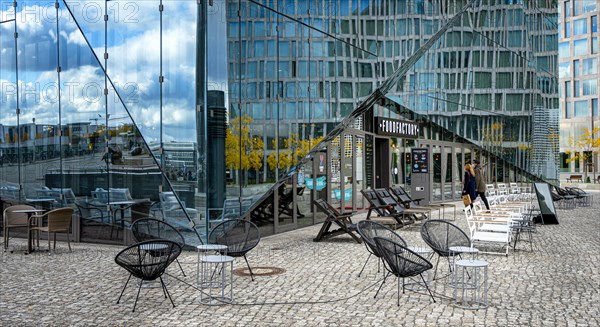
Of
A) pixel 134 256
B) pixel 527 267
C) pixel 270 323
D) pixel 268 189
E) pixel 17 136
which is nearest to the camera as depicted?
pixel 270 323

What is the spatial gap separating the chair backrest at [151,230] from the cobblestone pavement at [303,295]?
60 cm

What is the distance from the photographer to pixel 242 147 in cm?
1207

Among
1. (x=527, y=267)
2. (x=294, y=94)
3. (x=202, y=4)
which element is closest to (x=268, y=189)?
(x=294, y=94)

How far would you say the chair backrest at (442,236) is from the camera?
784cm

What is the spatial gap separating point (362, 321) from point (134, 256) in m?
2.63

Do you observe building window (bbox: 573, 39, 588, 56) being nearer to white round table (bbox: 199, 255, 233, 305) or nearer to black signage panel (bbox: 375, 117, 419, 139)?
black signage panel (bbox: 375, 117, 419, 139)

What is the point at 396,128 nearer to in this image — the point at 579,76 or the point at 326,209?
the point at 326,209

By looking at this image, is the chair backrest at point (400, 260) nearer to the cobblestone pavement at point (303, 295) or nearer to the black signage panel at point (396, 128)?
the cobblestone pavement at point (303, 295)

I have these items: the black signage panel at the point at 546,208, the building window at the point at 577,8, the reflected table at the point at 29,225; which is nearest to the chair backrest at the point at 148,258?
the reflected table at the point at 29,225

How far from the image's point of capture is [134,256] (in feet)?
22.4

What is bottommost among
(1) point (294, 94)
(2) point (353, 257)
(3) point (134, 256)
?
→ (2) point (353, 257)

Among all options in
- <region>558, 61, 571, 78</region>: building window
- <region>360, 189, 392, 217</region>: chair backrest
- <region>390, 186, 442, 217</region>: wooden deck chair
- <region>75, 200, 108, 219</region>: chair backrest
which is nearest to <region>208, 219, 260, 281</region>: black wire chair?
<region>75, 200, 108, 219</region>: chair backrest

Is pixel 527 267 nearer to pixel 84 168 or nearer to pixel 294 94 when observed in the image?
pixel 294 94

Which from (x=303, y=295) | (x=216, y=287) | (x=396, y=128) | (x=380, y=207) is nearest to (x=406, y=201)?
(x=380, y=207)
